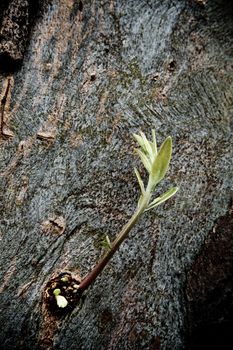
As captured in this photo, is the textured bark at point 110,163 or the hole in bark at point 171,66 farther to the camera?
the hole in bark at point 171,66

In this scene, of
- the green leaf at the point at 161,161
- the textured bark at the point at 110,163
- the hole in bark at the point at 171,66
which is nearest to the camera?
the green leaf at the point at 161,161

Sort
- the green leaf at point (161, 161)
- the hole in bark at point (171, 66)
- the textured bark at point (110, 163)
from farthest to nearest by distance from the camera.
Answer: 1. the hole in bark at point (171, 66)
2. the textured bark at point (110, 163)
3. the green leaf at point (161, 161)

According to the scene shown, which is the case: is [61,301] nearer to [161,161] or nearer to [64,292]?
[64,292]

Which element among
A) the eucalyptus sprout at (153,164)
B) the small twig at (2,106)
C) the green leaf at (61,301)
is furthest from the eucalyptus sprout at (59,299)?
the small twig at (2,106)

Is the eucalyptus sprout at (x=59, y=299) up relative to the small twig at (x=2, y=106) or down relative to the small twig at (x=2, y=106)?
down

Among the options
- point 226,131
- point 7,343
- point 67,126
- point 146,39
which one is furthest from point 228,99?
point 7,343

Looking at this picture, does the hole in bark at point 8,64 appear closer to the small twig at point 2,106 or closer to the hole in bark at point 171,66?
the small twig at point 2,106

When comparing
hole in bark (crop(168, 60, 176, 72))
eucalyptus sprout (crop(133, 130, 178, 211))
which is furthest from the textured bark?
eucalyptus sprout (crop(133, 130, 178, 211))

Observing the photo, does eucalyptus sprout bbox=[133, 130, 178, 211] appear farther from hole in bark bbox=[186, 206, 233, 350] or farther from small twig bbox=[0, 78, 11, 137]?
small twig bbox=[0, 78, 11, 137]
